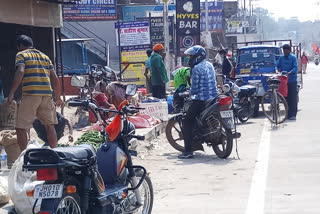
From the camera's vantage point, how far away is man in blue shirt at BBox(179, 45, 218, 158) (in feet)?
34.3

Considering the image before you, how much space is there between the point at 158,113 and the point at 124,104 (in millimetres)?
8563

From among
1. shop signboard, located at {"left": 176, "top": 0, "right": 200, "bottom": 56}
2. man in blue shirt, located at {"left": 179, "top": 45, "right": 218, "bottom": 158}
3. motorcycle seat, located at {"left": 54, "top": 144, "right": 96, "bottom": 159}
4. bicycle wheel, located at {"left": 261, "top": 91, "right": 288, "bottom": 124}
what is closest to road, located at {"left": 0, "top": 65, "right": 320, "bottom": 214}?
man in blue shirt, located at {"left": 179, "top": 45, "right": 218, "bottom": 158}

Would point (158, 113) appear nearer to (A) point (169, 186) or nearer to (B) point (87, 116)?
(B) point (87, 116)

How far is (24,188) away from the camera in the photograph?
6164 millimetres

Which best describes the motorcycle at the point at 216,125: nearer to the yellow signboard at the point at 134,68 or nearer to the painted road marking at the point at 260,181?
the painted road marking at the point at 260,181

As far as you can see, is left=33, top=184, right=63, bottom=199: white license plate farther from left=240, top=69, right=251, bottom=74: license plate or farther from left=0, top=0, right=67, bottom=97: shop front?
left=240, top=69, right=251, bottom=74: license plate

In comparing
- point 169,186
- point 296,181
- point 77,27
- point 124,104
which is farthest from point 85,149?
point 77,27

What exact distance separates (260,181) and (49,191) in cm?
421

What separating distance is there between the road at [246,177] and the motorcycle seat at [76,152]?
179cm

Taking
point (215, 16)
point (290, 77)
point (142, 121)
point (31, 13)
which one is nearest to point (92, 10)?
point (31, 13)

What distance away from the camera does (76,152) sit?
5.41m

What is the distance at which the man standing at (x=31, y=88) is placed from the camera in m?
8.34

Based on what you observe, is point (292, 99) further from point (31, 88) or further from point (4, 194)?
point (4, 194)

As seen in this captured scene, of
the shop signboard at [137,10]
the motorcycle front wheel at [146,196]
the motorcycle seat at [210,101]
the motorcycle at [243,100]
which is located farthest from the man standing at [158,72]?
the shop signboard at [137,10]
